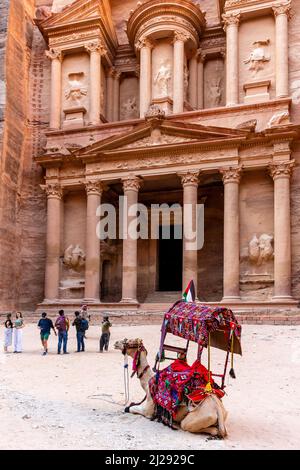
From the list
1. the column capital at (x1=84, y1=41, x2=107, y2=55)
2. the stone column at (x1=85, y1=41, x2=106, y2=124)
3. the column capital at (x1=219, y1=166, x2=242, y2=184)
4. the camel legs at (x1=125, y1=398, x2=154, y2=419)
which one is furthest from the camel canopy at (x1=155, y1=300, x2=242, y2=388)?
the column capital at (x1=84, y1=41, x2=107, y2=55)

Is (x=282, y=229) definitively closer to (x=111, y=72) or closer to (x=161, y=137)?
(x=161, y=137)

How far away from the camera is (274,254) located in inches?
885

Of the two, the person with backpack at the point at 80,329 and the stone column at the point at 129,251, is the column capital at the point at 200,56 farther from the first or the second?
the person with backpack at the point at 80,329

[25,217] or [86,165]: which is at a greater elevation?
[86,165]

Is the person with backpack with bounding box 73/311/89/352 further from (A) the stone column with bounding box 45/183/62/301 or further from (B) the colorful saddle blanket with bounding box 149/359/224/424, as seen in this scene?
(A) the stone column with bounding box 45/183/62/301

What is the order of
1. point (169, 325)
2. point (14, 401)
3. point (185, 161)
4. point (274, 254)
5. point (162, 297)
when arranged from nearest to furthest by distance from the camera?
point (169, 325) → point (14, 401) → point (274, 254) → point (185, 161) → point (162, 297)

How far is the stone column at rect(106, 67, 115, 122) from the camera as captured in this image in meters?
29.5

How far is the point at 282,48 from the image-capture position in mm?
24250

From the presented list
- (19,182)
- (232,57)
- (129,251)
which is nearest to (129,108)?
(232,57)

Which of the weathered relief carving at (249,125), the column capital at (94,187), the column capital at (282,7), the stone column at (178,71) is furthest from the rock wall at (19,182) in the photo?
the column capital at (282,7)

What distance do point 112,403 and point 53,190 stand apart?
728 inches

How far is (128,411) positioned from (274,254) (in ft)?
49.8
